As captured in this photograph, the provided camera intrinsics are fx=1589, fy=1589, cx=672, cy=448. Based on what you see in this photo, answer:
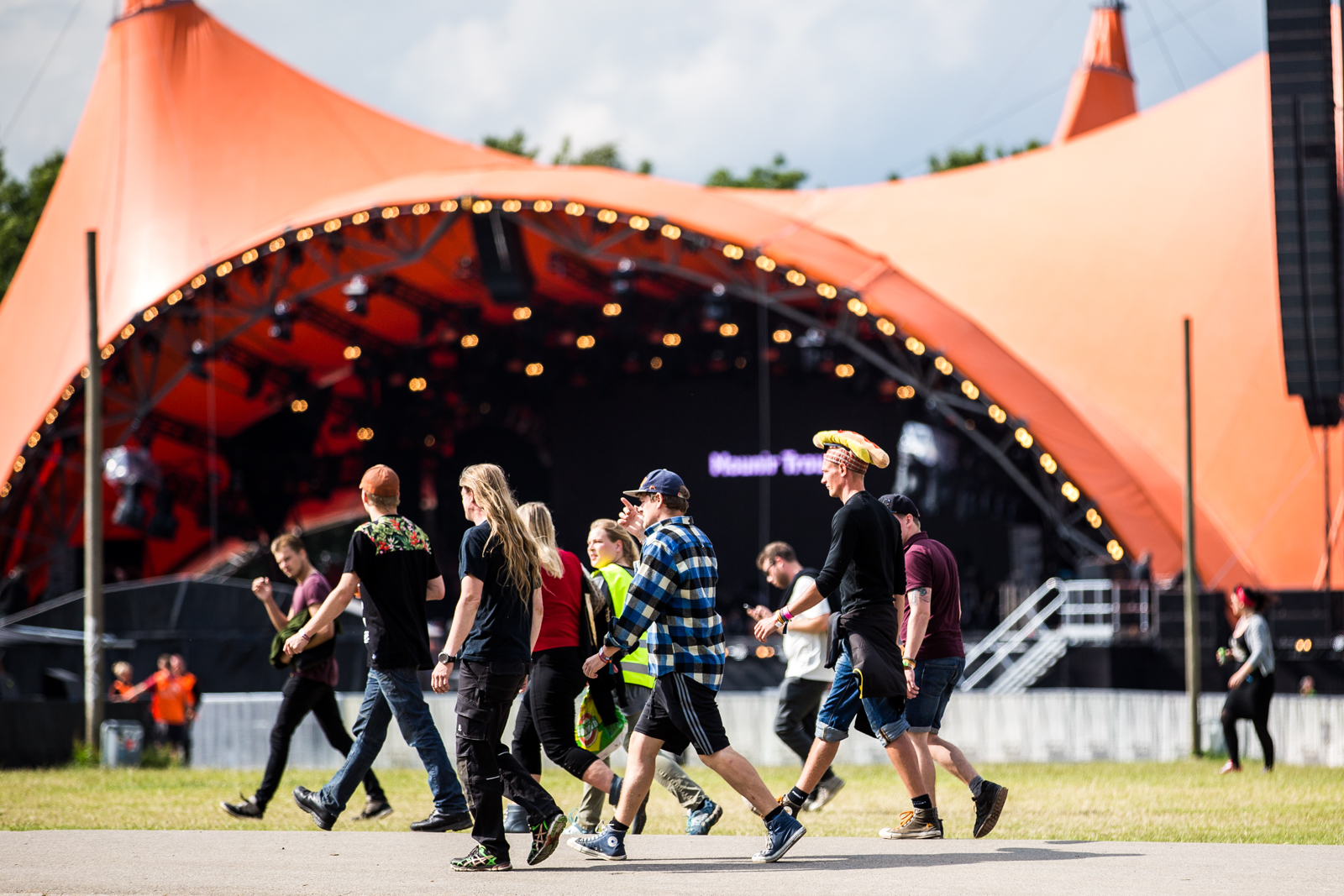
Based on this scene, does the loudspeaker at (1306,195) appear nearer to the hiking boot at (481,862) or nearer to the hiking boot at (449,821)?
the hiking boot at (449,821)

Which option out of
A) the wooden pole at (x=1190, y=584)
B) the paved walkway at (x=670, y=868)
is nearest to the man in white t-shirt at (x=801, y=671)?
the paved walkway at (x=670, y=868)

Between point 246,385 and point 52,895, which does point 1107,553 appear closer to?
point 246,385

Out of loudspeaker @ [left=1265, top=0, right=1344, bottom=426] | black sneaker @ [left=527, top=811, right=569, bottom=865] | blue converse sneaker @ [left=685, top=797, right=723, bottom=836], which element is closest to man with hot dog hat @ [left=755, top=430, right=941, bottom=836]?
blue converse sneaker @ [left=685, top=797, right=723, bottom=836]

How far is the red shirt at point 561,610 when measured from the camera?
700cm

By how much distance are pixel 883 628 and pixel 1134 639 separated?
1422 centimetres

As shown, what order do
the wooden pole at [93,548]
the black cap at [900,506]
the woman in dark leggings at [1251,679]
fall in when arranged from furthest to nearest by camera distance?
1. the wooden pole at [93,548]
2. the woman in dark leggings at [1251,679]
3. the black cap at [900,506]

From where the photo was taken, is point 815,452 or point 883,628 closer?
point 883,628

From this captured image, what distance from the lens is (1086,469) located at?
22625mm

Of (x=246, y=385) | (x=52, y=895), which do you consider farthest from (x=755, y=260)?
(x=52, y=895)

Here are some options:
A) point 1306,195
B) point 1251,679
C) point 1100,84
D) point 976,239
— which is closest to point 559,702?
point 1251,679

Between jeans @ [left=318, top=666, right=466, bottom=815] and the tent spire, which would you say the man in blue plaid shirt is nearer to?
jeans @ [left=318, top=666, right=466, bottom=815]

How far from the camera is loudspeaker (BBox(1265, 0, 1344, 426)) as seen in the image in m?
15.6

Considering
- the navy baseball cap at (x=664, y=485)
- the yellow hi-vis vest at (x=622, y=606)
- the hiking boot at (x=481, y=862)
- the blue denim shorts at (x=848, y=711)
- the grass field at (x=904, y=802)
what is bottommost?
the grass field at (x=904, y=802)

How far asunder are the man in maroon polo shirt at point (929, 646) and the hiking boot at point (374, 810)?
2.87 meters
